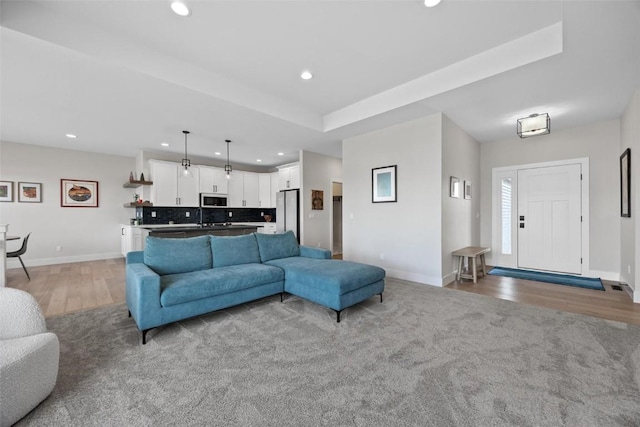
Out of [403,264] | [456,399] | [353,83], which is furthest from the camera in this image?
[403,264]

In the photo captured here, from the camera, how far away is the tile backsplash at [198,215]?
6.32 m

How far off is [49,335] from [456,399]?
2.44 meters

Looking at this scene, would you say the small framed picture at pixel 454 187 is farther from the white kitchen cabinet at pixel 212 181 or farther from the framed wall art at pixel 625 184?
the white kitchen cabinet at pixel 212 181

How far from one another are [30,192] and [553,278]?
9.89 m

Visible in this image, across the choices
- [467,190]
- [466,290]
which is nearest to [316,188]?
[467,190]

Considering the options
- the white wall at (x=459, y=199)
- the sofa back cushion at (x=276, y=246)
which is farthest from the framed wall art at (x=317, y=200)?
the white wall at (x=459, y=199)

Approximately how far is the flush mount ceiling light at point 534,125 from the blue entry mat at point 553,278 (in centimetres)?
229

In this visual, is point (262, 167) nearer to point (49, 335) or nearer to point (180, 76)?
point (180, 76)

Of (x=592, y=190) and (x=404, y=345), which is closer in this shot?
(x=404, y=345)

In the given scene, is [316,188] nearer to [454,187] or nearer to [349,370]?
[454,187]

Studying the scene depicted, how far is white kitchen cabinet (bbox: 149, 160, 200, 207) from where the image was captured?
6.00 m

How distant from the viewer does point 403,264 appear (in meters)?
4.30

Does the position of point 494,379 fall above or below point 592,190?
below

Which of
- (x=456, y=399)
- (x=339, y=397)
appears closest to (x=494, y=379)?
(x=456, y=399)
